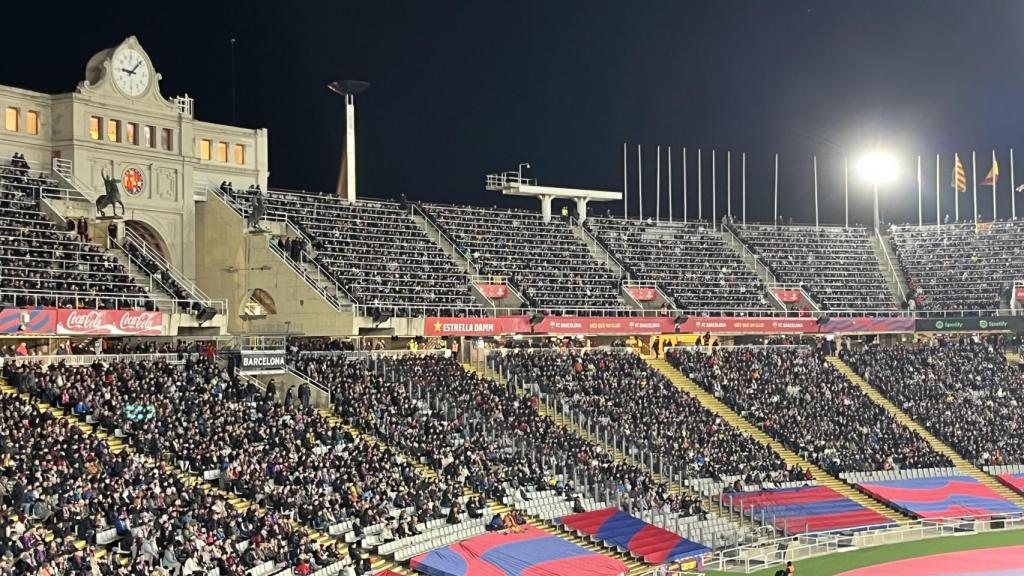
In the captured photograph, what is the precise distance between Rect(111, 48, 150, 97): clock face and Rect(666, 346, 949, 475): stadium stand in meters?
27.1

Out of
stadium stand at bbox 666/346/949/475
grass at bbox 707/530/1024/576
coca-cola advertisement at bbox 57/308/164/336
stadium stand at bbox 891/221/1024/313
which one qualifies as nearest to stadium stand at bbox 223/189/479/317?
coca-cola advertisement at bbox 57/308/164/336

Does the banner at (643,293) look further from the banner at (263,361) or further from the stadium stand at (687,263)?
the banner at (263,361)

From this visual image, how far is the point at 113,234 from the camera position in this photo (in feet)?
173

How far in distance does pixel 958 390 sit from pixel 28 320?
46.8 metres

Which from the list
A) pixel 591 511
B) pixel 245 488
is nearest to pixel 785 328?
pixel 591 511

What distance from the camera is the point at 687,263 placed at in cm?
7762

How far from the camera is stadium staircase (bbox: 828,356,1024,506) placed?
6191 centimetres

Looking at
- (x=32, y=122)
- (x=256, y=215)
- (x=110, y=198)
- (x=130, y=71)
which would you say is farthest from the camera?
(x=256, y=215)

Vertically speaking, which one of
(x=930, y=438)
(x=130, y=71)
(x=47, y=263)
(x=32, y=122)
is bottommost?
(x=930, y=438)

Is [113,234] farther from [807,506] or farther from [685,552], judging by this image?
[807,506]

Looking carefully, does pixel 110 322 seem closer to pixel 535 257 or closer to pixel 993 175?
pixel 535 257

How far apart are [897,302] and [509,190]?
23.1 meters

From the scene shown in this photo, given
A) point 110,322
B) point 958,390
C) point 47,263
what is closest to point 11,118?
point 47,263

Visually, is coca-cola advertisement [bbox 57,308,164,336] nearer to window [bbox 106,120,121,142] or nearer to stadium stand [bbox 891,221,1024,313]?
window [bbox 106,120,121,142]
